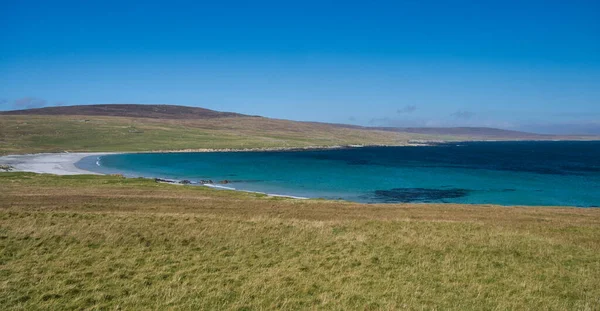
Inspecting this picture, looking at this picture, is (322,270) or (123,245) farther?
(123,245)

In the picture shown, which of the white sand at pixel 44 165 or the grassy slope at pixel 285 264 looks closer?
the grassy slope at pixel 285 264

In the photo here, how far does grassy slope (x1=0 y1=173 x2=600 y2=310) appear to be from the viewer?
12031 millimetres

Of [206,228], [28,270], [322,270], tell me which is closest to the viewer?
[28,270]

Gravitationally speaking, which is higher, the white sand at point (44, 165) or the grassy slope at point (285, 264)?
the grassy slope at point (285, 264)

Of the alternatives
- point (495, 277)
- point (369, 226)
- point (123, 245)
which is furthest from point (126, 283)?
point (369, 226)

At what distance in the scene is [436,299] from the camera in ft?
40.0

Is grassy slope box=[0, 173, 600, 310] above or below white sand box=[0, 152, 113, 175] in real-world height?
above

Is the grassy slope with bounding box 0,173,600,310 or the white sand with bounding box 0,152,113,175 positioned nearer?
the grassy slope with bounding box 0,173,600,310

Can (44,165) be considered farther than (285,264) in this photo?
Yes

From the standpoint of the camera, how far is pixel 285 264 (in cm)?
1554

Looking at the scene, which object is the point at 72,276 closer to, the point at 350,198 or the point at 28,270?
the point at 28,270

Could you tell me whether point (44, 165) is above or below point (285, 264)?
below

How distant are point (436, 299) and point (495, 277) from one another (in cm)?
355

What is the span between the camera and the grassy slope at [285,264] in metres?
12.0
